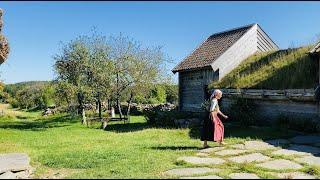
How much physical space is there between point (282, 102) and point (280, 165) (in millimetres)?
9734

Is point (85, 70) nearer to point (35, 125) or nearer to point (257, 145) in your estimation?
point (35, 125)

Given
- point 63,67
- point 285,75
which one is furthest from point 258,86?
point 63,67

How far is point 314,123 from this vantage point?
1673 cm

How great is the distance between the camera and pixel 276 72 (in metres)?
20.5

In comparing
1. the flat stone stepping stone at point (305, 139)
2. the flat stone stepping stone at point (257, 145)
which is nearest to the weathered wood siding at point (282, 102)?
the flat stone stepping stone at point (305, 139)

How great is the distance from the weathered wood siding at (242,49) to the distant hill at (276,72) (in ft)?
1.34

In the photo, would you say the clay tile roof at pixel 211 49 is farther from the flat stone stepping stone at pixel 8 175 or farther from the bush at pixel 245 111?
the flat stone stepping stone at pixel 8 175

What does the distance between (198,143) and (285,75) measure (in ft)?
24.8

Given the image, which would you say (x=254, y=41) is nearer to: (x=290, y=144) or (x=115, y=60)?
(x=115, y=60)

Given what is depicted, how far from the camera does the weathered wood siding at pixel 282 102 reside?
17188 millimetres

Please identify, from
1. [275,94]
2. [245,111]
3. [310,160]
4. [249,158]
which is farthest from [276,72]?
[249,158]

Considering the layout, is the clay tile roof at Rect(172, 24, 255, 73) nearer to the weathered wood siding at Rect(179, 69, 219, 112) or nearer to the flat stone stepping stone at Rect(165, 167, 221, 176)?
the weathered wood siding at Rect(179, 69, 219, 112)

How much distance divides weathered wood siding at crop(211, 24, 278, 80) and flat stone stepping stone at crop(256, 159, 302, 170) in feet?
47.7

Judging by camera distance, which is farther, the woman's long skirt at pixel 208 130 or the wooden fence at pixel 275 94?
the wooden fence at pixel 275 94
